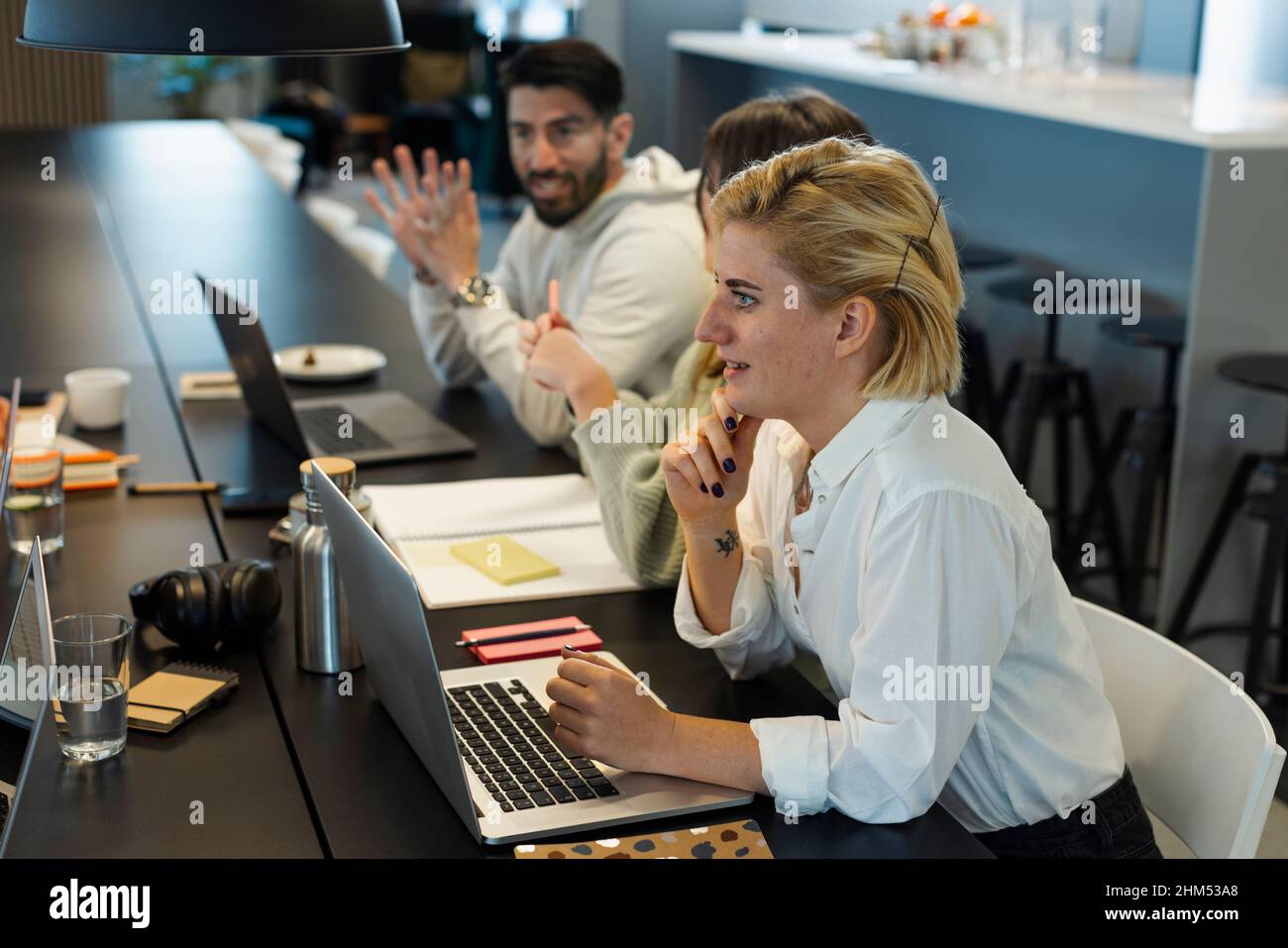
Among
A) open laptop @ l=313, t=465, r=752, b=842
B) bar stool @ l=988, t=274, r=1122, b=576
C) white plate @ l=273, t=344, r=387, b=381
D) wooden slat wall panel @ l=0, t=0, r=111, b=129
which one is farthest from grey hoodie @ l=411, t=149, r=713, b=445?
wooden slat wall panel @ l=0, t=0, r=111, b=129

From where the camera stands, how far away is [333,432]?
2459 mm

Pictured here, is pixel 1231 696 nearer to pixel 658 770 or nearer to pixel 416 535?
pixel 658 770

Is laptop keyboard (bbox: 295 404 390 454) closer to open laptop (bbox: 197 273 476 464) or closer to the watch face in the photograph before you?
open laptop (bbox: 197 273 476 464)

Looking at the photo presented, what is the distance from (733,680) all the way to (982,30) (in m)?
3.75

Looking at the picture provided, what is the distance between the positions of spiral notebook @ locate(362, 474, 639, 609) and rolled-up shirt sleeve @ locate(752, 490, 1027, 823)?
22.9 inches

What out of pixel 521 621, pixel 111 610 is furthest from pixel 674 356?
pixel 111 610

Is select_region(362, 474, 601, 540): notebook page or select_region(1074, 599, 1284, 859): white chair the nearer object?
select_region(1074, 599, 1284, 859): white chair

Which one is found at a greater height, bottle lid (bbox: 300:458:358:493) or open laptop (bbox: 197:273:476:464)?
bottle lid (bbox: 300:458:358:493)

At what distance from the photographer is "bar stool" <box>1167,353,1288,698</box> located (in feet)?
9.52

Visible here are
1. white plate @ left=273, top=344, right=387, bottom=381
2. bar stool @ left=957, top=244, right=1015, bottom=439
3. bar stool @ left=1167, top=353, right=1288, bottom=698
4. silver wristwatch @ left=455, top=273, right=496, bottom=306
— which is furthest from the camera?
→ bar stool @ left=957, top=244, right=1015, bottom=439

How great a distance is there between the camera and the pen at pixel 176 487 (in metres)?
2.18

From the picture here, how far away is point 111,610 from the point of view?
175 cm

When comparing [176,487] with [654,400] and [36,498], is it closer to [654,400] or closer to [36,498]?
[36,498]

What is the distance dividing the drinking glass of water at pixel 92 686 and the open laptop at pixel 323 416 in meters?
0.81
